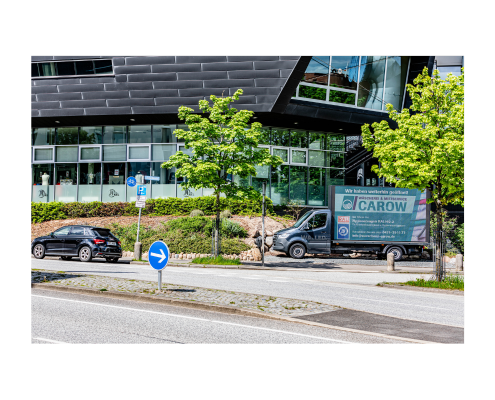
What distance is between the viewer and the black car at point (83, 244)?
19875 mm

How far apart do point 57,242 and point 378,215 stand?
49.9 ft

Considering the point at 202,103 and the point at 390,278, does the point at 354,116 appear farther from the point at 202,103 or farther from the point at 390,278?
the point at 390,278

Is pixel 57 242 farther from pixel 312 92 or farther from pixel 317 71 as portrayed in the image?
pixel 317 71

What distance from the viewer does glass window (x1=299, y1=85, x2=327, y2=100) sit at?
2994cm

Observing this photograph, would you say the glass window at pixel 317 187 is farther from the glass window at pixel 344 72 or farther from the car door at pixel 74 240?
the car door at pixel 74 240

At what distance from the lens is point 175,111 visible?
29219 mm

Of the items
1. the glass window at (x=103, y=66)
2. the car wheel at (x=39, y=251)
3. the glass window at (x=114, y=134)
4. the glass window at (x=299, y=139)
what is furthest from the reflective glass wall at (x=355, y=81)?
the car wheel at (x=39, y=251)

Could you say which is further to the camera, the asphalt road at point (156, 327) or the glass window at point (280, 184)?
the glass window at point (280, 184)

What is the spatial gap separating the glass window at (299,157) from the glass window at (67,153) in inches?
596

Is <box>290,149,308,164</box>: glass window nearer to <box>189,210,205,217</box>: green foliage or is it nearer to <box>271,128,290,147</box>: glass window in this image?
<box>271,128,290,147</box>: glass window

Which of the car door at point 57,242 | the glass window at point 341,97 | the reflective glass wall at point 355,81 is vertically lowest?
the car door at point 57,242
